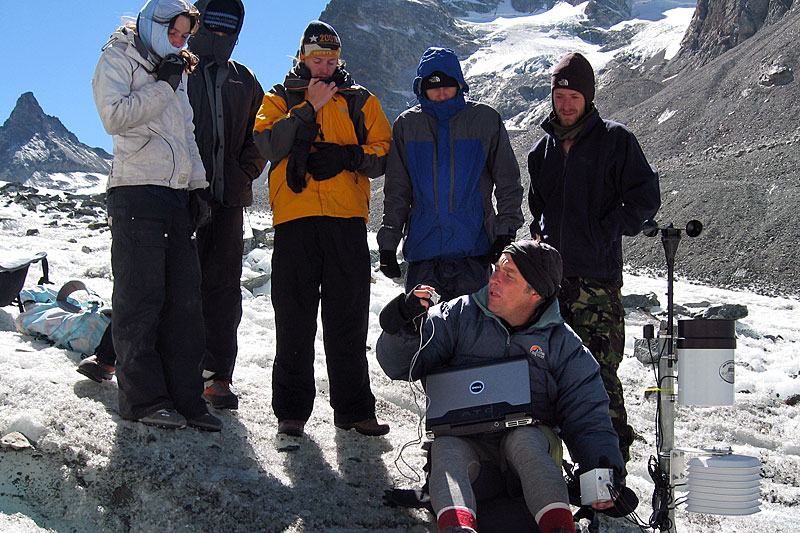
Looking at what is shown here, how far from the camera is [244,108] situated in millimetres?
4117

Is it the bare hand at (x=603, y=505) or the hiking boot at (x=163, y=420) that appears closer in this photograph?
the bare hand at (x=603, y=505)

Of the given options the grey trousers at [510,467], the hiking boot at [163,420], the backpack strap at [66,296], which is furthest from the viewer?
the backpack strap at [66,296]

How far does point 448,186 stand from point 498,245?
414mm

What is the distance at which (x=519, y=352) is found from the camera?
2990 mm

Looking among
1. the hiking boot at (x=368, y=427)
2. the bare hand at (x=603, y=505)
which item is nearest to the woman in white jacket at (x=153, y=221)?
the hiking boot at (x=368, y=427)

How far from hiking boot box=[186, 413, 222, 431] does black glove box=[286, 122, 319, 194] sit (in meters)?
1.22

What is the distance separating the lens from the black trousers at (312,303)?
3732 mm

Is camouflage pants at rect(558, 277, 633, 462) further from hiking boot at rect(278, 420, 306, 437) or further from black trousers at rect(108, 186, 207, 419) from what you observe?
black trousers at rect(108, 186, 207, 419)

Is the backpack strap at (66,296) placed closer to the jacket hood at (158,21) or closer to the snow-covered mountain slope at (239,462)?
the snow-covered mountain slope at (239,462)

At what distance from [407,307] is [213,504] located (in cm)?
112

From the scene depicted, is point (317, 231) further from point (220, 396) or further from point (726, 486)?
point (726, 486)

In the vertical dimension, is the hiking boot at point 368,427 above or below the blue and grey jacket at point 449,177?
below

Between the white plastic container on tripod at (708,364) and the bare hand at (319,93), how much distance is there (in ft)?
6.72

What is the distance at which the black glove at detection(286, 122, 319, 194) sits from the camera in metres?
3.67
